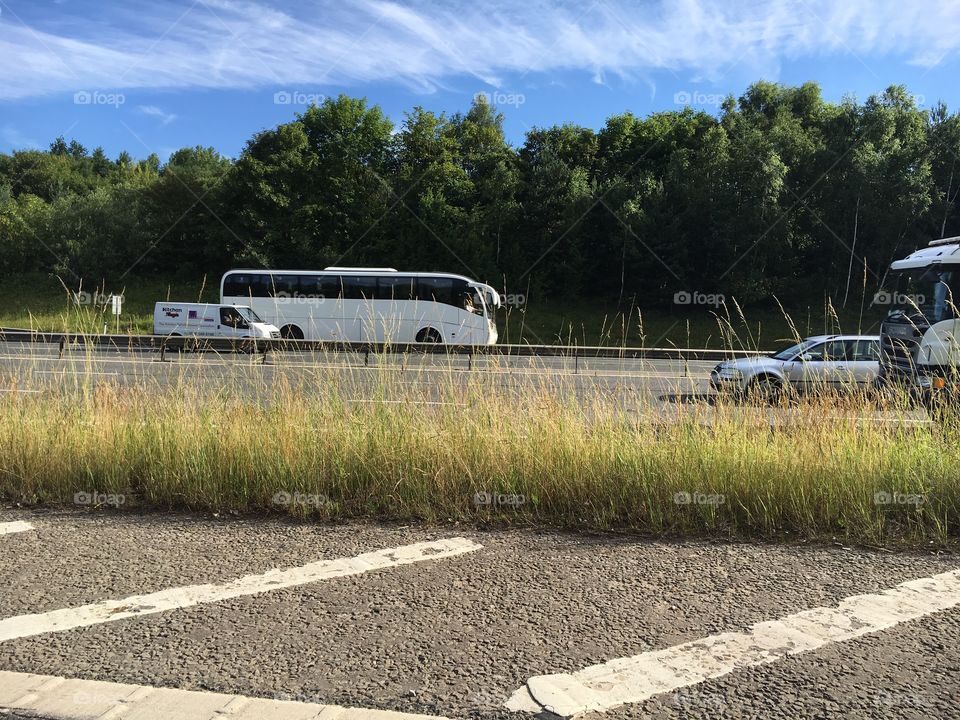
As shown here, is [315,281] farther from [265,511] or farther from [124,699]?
[124,699]

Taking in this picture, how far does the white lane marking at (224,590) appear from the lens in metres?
2.96

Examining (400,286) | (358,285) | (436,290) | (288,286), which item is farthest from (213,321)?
(436,290)

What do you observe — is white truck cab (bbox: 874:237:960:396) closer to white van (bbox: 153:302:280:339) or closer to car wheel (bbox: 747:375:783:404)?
car wheel (bbox: 747:375:783:404)

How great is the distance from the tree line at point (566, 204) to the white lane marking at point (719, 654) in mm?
34381

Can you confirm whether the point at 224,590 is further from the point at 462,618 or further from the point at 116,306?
the point at 116,306

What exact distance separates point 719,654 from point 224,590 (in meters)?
2.17

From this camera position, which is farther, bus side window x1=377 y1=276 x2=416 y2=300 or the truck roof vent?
bus side window x1=377 y1=276 x2=416 y2=300

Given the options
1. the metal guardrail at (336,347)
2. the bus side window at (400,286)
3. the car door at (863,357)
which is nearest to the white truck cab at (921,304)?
the car door at (863,357)

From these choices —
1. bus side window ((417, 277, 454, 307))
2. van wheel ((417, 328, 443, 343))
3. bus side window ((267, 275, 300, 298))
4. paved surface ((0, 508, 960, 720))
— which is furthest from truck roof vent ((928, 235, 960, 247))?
bus side window ((267, 275, 300, 298))

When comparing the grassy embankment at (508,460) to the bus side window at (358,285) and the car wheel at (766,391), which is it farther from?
the bus side window at (358,285)

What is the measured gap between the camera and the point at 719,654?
2.73 metres

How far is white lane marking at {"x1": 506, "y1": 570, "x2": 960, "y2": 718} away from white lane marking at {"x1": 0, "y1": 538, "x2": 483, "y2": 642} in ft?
4.43

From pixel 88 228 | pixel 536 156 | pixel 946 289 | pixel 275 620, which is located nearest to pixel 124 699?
pixel 275 620

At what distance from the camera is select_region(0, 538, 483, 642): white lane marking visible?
296 cm
